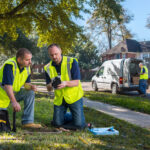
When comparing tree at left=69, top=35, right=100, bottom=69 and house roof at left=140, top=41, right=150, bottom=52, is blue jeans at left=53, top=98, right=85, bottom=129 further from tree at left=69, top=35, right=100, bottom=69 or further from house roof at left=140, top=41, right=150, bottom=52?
house roof at left=140, top=41, right=150, bottom=52

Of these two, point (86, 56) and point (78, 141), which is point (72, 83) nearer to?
point (78, 141)

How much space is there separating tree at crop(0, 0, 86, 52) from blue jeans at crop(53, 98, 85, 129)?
9229 mm

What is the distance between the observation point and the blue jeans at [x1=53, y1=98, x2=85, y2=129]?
4906mm

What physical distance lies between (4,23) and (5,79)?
11090 mm

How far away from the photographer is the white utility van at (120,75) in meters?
13.0

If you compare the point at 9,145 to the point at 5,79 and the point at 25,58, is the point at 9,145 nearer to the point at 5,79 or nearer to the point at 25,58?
the point at 5,79

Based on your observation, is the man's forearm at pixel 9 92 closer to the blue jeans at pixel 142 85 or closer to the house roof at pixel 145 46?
the blue jeans at pixel 142 85

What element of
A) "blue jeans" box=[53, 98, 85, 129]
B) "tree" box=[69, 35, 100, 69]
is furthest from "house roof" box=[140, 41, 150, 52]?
"blue jeans" box=[53, 98, 85, 129]

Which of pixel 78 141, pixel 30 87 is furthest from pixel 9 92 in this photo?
pixel 78 141

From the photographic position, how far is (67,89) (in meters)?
4.92

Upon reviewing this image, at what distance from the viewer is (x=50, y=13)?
13.9 m

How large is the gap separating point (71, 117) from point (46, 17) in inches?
391

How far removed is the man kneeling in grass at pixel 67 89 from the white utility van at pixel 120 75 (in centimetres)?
847

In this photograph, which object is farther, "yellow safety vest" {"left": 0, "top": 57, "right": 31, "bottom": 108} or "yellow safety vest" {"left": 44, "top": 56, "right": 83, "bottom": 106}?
"yellow safety vest" {"left": 44, "top": 56, "right": 83, "bottom": 106}
